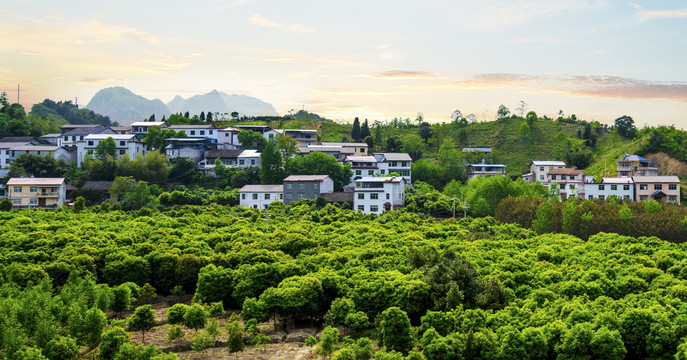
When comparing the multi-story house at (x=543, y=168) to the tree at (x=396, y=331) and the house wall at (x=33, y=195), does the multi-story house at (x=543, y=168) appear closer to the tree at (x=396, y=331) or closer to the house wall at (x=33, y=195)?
the house wall at (x=33, y=195)

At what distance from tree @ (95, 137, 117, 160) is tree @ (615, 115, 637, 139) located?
7409 cm

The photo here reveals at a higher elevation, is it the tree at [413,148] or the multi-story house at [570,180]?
the tree at [413,148]

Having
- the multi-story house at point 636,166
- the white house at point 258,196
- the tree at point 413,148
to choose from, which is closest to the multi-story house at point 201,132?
the white house at point 258,196

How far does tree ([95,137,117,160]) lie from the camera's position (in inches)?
2825

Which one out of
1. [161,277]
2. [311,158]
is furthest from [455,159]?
[161,277]

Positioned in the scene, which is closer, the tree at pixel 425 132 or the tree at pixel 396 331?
the tree at pixel 396 331

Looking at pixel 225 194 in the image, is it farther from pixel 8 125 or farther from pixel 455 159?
pixel 8 125

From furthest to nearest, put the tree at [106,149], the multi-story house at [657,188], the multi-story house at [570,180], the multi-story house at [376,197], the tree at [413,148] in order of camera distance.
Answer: the tree at [413,148], the tree at [106,149], the multi-story house at [570,180], the multi-story house at [657,188], the multi-story house at [376,197]

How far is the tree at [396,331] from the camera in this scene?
79.3 ft

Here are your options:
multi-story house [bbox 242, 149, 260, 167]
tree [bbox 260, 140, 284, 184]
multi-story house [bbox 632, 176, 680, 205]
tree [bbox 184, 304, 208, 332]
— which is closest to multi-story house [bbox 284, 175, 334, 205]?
tree [bbox 260, 140, 284, 184]

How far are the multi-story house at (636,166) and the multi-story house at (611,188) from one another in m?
7.72

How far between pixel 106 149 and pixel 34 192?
11410 millimetres

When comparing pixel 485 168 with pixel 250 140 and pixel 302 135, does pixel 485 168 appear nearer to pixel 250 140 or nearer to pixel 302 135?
pixel 302 135

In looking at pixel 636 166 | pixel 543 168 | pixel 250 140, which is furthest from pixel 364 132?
pixel 636 166
